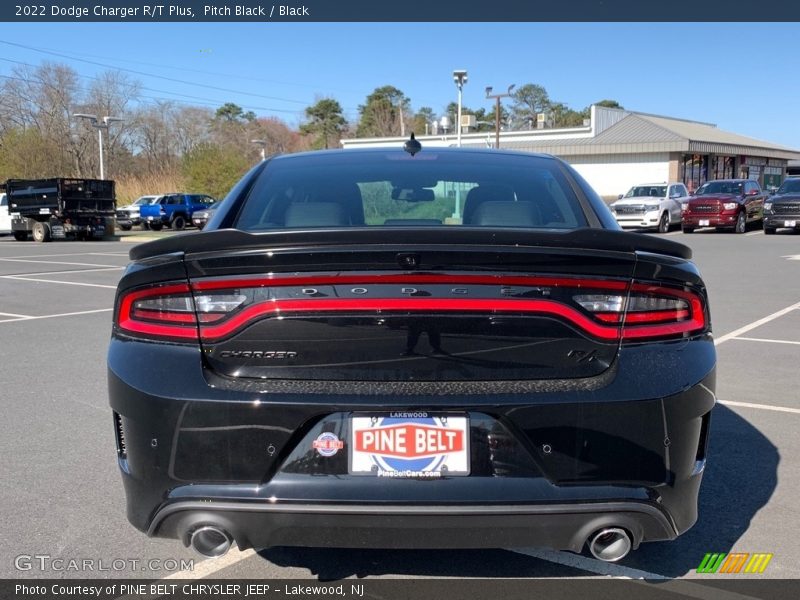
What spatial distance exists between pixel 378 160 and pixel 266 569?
6.53 ft

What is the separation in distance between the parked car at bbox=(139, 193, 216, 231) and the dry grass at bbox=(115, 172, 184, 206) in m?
10.1

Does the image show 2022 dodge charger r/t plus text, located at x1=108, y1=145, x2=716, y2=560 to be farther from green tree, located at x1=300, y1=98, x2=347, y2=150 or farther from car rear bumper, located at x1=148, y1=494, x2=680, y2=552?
green tree, located at x1=300, y1=98, x2=347, y2=150

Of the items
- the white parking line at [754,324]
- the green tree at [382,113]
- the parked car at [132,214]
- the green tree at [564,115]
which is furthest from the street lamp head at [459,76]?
the green tree at [564,115]

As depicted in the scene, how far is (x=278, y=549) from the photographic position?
3.36 metres

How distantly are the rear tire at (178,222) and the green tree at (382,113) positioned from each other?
168 ft

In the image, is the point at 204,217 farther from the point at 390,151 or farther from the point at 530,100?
the point at 530,100

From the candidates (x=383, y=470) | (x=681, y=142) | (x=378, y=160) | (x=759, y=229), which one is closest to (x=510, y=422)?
(x=383, y=470)

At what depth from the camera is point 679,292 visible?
8.79ft

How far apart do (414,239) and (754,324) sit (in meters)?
7.91

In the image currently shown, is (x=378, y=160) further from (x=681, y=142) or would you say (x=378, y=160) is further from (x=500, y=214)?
(x=681, y=142)

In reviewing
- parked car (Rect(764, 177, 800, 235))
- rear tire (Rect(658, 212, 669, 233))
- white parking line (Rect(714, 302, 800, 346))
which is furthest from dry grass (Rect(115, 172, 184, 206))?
white parking line (Rect(714, 302, 800, 346))

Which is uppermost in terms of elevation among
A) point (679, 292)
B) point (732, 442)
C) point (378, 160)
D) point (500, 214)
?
point (378, 160)

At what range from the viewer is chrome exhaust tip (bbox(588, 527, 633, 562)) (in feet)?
8.44

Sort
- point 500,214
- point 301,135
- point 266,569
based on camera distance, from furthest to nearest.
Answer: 1. point 301,135
2. point 500,214
3. point 266,569
